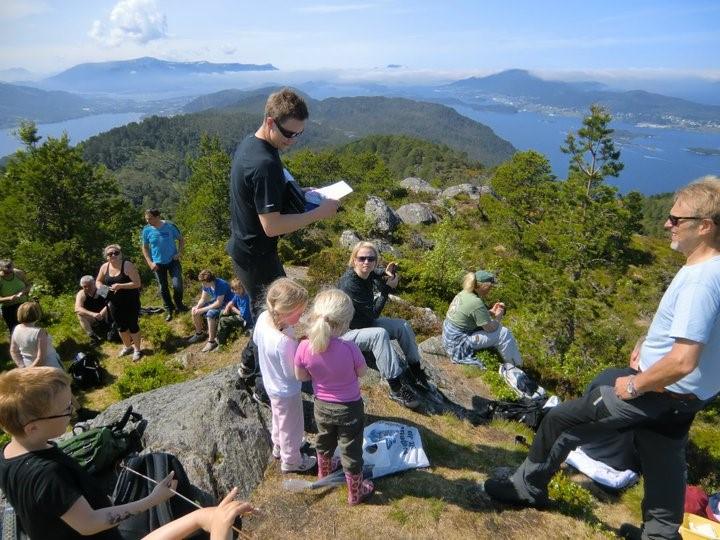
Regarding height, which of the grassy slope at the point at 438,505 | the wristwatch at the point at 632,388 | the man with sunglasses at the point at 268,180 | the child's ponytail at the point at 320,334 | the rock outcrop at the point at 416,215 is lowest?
the rock outcrop at the point at 416,215

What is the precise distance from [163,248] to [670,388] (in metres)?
8.47

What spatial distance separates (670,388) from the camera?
268cm

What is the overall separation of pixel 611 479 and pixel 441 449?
5.93ft

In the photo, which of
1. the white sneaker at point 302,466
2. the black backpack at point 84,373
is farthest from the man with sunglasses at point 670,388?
the black backpack at point 84,373

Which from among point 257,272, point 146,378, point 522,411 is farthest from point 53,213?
point 522,411

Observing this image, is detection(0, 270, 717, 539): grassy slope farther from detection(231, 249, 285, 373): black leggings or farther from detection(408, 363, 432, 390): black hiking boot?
detection(231, 249, 285, 373): black leggings

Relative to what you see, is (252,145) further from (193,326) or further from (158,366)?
(193,326)

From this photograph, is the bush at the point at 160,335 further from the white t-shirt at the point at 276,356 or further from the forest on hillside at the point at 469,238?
the white t-shirt at the point at 276,356

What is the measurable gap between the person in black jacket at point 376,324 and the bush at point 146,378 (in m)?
3.34

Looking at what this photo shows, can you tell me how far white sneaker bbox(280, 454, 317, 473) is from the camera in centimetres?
405

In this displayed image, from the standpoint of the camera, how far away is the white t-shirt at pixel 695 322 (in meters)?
2.42

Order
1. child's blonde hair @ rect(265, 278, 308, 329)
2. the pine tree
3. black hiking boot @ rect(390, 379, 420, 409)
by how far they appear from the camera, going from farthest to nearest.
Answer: the pine tree < black hiking boot @ rect(390, 379, 420, 409) < child's blonde hair @ rect(265, 278, 308, 329)

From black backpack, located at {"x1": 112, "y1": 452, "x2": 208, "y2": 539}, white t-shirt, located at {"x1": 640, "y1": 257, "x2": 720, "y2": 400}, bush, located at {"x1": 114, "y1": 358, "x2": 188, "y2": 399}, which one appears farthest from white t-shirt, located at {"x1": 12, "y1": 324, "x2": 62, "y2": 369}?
white t-shirt, located at {"x1": 640, "y1": 257, "x2": 720, "y2": 400}

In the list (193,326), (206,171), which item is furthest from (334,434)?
(206,171)
